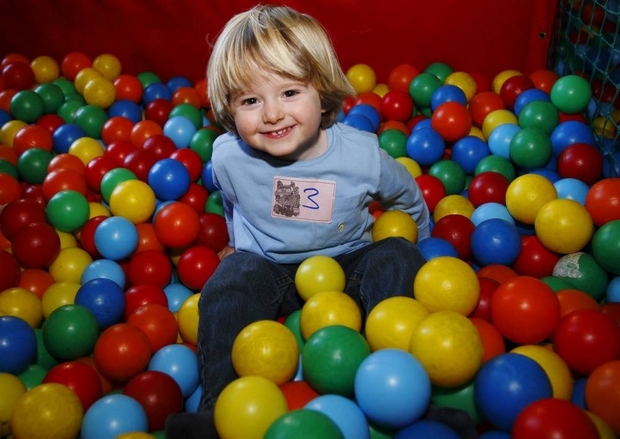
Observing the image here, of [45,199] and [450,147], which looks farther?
[450,147]

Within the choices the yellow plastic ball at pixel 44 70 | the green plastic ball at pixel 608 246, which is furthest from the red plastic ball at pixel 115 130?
the green plastic ball at pixel 608 246

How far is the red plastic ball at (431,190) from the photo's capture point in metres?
1.73

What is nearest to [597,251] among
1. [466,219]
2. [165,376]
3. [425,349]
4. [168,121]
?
[466,219]

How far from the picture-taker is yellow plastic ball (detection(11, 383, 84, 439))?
102cm

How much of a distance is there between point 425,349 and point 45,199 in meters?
1.23

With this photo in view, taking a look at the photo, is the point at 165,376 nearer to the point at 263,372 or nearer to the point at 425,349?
the point at 263,372

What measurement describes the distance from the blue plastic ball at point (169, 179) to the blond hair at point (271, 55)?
45cm

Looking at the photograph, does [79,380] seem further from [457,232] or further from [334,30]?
[334,30]

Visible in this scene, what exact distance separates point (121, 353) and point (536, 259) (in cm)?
95

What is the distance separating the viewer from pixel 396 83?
2.26 meters

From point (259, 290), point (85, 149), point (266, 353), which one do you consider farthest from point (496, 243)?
point (85, 149)

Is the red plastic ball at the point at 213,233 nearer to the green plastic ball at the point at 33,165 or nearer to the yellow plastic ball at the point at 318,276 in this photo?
the yellow plastic ball at the point at 318,276

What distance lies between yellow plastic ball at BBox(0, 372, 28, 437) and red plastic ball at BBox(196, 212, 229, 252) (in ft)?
2.01

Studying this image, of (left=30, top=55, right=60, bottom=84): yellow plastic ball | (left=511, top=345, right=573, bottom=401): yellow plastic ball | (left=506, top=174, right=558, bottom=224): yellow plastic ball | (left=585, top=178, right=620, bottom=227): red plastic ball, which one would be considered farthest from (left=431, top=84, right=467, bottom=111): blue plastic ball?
(left=30, top=55, right=60, bottom=84): yellow plastic ball
